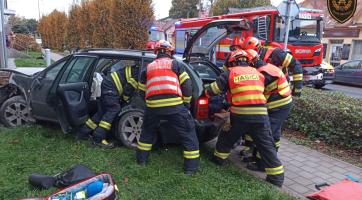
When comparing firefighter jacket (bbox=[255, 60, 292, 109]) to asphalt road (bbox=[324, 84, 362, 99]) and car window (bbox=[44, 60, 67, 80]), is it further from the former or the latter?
asphalt road (bbox=[324, 84, 362, 99])

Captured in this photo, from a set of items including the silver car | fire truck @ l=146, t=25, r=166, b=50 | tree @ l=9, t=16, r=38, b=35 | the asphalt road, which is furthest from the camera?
tree @ l=9, t=16, r=38, b=35

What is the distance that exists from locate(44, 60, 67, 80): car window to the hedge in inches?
166

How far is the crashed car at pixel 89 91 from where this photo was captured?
456 cm

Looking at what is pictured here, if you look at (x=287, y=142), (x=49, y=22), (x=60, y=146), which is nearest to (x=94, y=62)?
(x=60, y=146)

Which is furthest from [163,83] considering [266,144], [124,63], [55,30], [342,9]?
[55,30]

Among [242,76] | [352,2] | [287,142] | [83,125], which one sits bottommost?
[287,142]

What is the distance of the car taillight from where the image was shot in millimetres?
4415

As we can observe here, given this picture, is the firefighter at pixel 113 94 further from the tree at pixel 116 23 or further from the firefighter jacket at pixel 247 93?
the tree at pixel 116 23

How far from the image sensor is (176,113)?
13.3ft

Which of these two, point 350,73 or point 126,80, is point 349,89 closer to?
point 350,73

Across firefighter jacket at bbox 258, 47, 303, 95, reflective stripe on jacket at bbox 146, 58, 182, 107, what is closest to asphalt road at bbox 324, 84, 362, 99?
firefighter jacket at bbox 258, 47, 303, 95

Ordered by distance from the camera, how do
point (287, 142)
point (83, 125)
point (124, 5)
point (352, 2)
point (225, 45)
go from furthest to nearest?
1. point (225, 45)
2. point (124, 5)
3. point (287, 142)
4. point (352, 2)
5. point (83, 125)

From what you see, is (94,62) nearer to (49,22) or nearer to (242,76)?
(242,76)

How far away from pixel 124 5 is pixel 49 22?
2401cm
